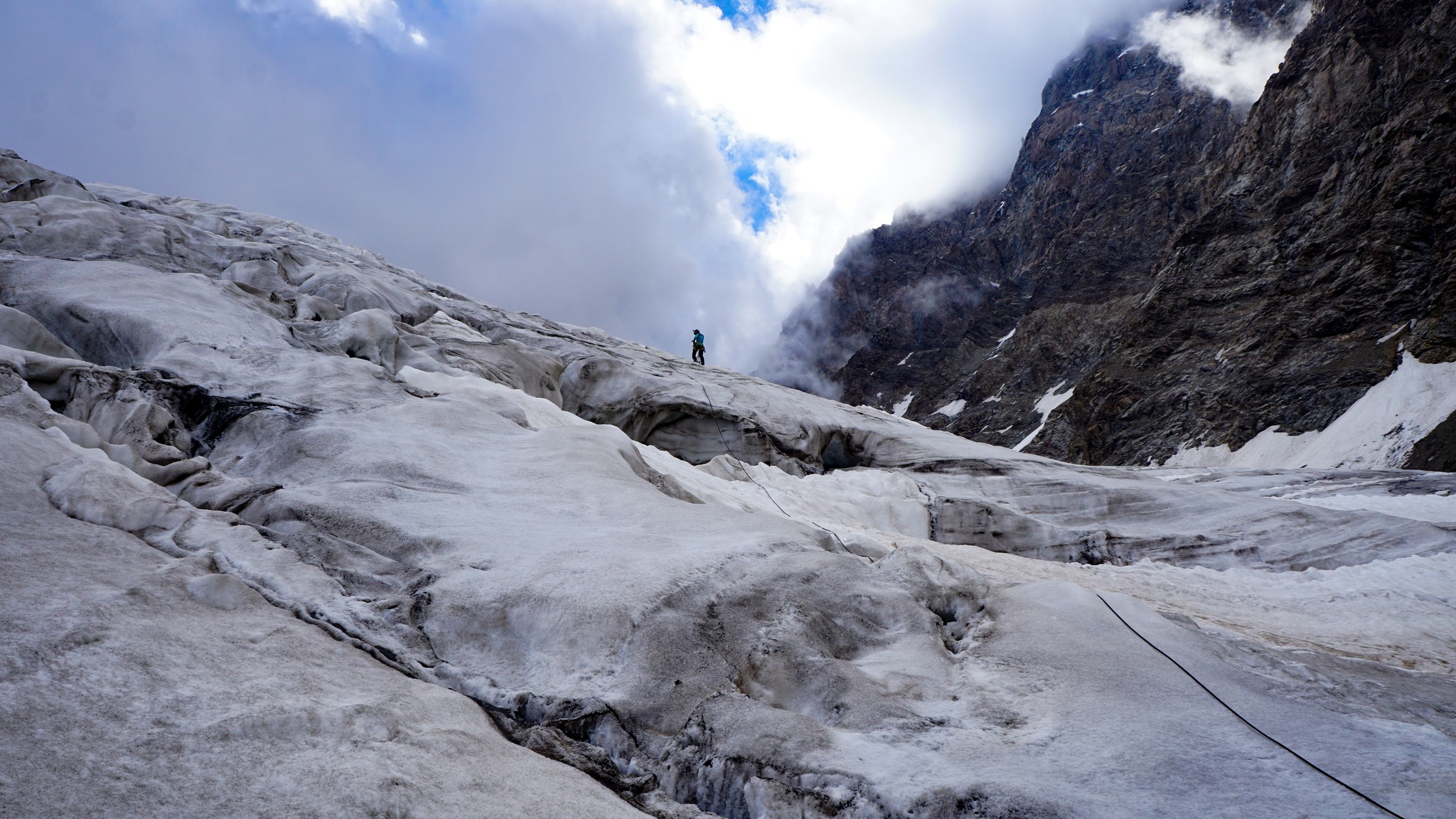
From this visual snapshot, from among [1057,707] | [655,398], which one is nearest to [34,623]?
[1057,707]

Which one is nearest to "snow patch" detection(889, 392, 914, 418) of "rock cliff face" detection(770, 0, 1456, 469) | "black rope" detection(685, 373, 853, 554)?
"rock cliff face" detection(770, 0, 1456, 469)

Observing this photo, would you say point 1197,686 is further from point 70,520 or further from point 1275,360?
point 1275,360

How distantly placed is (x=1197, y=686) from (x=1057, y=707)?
1.11 metres

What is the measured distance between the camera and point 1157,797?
13.6 feet

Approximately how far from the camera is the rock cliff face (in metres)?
36.4

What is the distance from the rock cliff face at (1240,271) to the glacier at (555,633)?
26.7m

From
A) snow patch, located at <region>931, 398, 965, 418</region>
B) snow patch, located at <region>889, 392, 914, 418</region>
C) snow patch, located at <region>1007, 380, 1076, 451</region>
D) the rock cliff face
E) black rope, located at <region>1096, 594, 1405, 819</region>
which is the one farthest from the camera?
snow patch, located at <region>889, 392, 914, 418</region>

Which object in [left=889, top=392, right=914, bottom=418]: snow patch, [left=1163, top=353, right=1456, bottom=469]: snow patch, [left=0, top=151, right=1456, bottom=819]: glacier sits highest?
[left=889, top=392, right=914, bottom=418]: snow patch

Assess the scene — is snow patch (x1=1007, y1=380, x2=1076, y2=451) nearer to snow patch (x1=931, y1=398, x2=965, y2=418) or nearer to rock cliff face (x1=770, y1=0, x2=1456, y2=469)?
rock cliff face (x1=770, y1=0, x2=1456, y2=469)

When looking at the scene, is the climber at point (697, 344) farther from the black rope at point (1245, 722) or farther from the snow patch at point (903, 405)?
the snow patch at point (903, 405)

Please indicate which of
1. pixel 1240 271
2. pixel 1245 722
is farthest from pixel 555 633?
pixel 1240 271

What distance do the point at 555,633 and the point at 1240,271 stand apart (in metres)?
56.4

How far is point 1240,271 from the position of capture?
160ft

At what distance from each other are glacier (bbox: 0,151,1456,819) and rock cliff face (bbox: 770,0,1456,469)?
87.5ft
